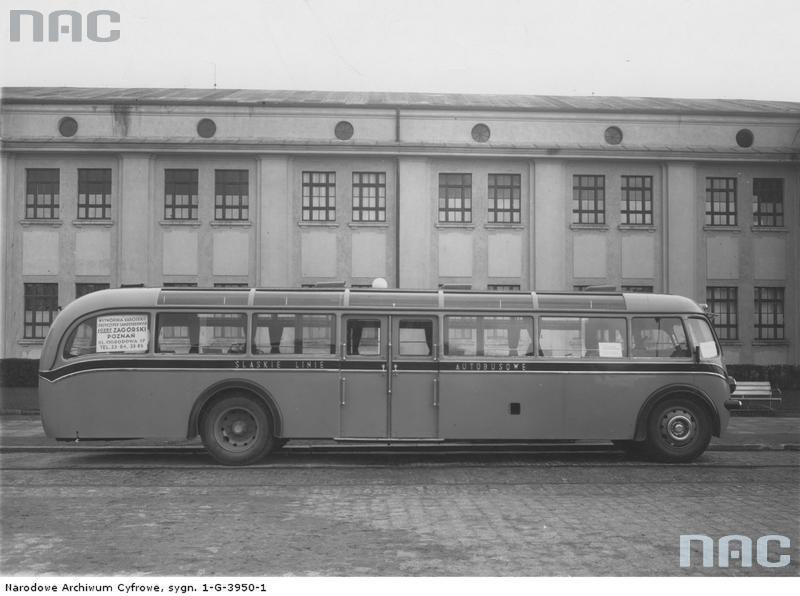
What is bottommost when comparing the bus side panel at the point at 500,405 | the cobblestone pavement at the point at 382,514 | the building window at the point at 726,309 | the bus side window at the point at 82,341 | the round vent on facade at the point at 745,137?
the cobblestone pavement at the point at 382,514

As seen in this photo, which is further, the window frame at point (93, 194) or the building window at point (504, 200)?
the building window at point (504, 200)

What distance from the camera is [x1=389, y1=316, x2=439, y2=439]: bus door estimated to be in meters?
12.0

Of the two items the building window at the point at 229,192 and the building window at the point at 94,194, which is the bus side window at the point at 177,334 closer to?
the building window at the point at 229,192

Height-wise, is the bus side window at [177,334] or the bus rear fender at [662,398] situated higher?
the bus side window at [177,334]

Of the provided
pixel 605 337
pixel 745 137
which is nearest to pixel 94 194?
pixel 605 337

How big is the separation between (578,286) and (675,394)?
15497mm

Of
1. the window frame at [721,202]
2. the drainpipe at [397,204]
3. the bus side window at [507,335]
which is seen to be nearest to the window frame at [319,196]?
the drainpipe at [397,204]

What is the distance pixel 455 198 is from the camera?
90.0 ft

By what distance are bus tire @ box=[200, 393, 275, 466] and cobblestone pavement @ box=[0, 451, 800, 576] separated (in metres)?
0.33

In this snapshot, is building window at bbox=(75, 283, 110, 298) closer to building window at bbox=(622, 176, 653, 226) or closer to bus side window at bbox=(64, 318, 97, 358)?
bus side window at bbox=(64, 318, 97, 358)

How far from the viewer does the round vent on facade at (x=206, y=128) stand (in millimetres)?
26812

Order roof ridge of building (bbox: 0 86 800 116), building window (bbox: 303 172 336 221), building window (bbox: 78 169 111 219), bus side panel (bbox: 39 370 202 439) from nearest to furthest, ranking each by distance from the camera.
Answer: bus side panel (bbox: 39 370 202 439), roof ridge of building (bbox: 0 86 800 116), building window (bbox: 78 169 111 219), building window (bbox: 303 172 336 221)

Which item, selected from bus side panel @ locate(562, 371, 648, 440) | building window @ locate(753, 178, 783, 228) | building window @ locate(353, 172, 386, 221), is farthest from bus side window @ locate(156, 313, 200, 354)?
building window @ locate(753, 178, 783, 228)

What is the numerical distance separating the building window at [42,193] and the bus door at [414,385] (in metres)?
19.1
